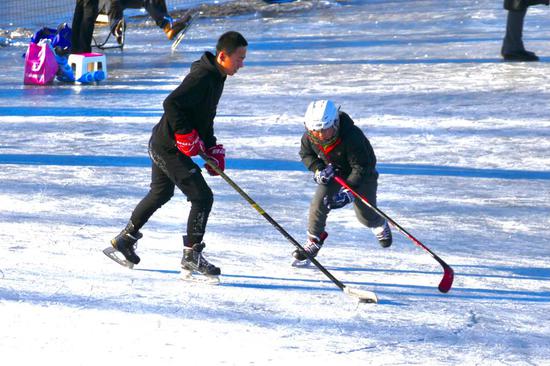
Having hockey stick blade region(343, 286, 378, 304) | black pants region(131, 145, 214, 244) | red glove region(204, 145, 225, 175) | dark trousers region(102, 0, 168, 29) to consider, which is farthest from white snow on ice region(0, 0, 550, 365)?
dark trousers region(102, 0, 168, 29)

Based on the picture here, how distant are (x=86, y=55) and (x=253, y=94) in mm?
2255

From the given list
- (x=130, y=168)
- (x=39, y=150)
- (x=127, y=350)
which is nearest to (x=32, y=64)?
(x=39, y=150)

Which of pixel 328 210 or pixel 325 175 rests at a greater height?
pixel 325 175

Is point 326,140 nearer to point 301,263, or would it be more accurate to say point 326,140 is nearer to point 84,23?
point 301,263

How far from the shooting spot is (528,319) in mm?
5461

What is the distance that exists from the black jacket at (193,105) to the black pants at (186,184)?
6cm

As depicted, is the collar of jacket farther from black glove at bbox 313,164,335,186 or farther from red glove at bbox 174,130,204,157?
red glove at bbox 174,130,204,157

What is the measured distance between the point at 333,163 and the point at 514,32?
723cm

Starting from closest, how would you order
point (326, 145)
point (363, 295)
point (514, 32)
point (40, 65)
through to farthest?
point (363, 295)
point (326, 145)
point (40, 65)
point (514, 32)

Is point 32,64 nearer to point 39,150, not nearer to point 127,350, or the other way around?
point 39,150

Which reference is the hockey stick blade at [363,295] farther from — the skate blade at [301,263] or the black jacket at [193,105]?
the black jacket at [193,105]

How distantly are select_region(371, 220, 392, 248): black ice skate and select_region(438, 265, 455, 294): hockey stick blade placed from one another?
660mm

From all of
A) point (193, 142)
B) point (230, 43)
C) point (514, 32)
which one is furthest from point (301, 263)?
point (514, 32)

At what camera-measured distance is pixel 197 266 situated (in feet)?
20.0
